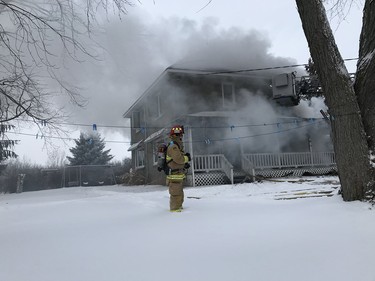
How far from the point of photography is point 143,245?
3.24m

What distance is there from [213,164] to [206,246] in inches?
441

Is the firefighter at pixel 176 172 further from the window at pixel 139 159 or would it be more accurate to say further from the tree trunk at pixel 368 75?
the window at pixel 139 159

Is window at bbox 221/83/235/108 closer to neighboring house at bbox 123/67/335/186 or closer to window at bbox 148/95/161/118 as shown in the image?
neighboring house at bbox 123/67/335/186

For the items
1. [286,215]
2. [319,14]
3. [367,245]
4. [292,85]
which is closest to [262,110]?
[292,85]

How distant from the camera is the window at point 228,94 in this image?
15.1 meters

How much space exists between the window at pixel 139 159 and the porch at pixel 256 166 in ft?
22.5

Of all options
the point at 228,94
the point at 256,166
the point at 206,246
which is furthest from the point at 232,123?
the point at 206,246

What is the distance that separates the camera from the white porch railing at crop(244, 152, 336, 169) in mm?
15008

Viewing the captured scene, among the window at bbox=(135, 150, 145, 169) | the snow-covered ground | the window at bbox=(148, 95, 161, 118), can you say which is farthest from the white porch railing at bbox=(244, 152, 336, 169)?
the snow-covered ground

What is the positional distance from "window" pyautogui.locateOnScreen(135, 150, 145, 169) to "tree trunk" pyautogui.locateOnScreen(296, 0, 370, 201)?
1645 cm

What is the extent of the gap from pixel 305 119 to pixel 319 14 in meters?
11.6

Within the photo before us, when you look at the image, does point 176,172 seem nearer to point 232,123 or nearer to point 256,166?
point 232,123

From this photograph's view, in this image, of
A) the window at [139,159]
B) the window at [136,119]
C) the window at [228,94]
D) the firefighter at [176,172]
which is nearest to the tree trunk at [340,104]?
the firefighter at [176,172]

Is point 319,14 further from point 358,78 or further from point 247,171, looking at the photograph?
point 247,171
